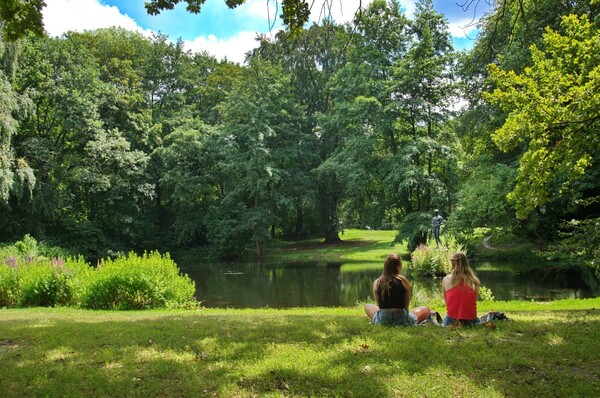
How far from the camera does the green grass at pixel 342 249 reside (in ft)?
103

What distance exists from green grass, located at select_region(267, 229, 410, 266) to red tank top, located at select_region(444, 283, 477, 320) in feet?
71.3

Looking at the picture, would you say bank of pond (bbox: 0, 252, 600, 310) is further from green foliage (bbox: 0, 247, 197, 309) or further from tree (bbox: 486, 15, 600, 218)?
tree (bbox: 486, 15, 600, 218)

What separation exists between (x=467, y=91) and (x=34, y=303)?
2252cm

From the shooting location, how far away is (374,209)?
3111 cm

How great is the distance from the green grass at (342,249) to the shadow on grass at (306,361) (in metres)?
22.4

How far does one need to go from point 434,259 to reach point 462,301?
14309mm

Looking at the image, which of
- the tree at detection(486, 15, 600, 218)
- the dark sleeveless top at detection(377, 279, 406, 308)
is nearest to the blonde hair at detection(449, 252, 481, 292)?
the dark sleeveless top at detection(377, 279, 406, 308)

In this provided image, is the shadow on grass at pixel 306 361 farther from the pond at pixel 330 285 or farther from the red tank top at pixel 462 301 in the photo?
the pond at pixel 330 285

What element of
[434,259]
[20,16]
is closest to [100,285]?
[20,16]

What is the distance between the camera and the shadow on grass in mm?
4031

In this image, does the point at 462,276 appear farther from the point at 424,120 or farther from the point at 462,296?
the point at 424,120

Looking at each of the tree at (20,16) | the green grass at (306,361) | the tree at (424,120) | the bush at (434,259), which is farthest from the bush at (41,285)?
the tree at (424,120)

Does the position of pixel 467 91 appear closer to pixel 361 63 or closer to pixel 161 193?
pixel 361 63

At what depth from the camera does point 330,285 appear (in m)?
18.7
